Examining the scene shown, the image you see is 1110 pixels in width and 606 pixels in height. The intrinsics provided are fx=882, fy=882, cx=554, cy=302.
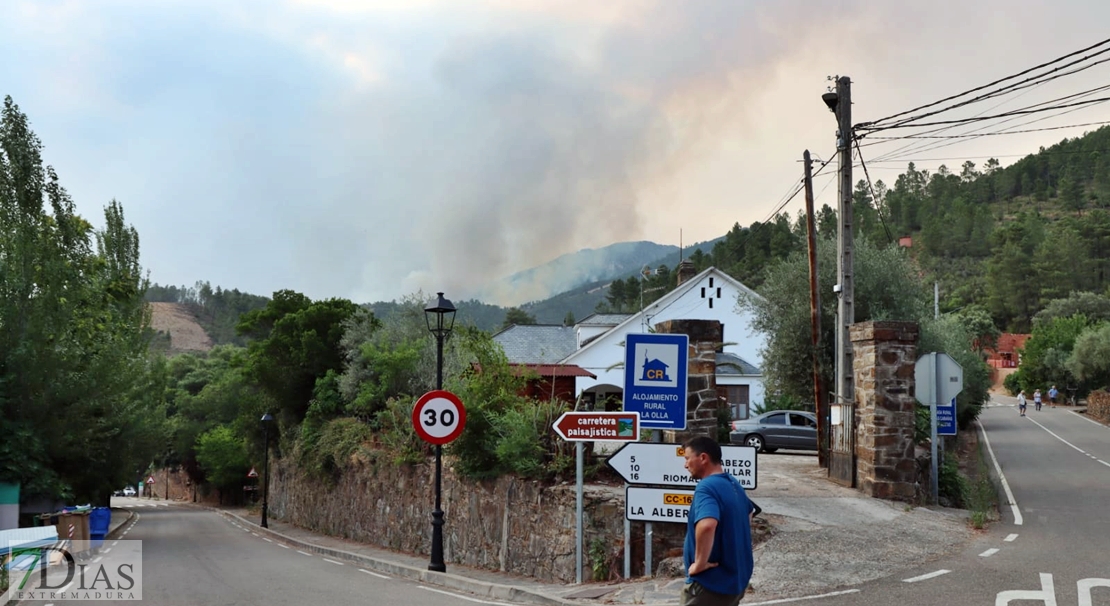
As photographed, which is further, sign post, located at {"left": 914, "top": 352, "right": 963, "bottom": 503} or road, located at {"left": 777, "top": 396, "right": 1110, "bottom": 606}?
sign post, located at {"left": 914, "top": 352, "right": 963, "bottom": 503}

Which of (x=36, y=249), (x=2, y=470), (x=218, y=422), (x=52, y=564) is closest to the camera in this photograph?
(x=52, y=564)

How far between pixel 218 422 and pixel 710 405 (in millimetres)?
66236

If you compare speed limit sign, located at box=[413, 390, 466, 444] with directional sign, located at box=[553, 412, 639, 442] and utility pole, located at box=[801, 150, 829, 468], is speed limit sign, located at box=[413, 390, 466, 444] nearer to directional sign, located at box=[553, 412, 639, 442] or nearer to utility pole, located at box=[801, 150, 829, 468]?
directional sign, located at box=[553, 412, 639, 442]

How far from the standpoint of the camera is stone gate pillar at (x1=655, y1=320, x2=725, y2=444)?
13898mm

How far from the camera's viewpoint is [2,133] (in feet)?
85.3

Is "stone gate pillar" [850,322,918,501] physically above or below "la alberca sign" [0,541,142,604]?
above

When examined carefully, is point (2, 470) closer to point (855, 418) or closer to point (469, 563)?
point (469, 563)

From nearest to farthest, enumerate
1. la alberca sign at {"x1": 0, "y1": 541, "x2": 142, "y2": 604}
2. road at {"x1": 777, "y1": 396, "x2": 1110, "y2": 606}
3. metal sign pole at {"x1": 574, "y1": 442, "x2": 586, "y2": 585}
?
1. road at {"x1": 777, "y1": 396, "x2": 1110, "y2": 606}
2. la alberca sign at {"x1": 0, "y1": 541, "x2": 142, "y2": 604}
3. metal sign pole at {"x1": 574, "y1": 442, "x2": 586, "y2": 585}

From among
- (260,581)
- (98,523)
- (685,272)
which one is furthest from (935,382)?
(685,272)

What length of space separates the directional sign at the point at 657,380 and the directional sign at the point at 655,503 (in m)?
0.84

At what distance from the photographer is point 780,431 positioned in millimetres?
28828

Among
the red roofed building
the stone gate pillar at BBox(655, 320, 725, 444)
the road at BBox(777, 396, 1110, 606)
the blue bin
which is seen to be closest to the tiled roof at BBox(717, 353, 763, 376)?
the road at BBox(777, 396, 1110, 606)

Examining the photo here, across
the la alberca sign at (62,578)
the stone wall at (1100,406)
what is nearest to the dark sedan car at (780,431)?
the la alberca sign at (62,578)

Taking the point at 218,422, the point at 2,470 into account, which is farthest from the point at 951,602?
the point at 218,422
